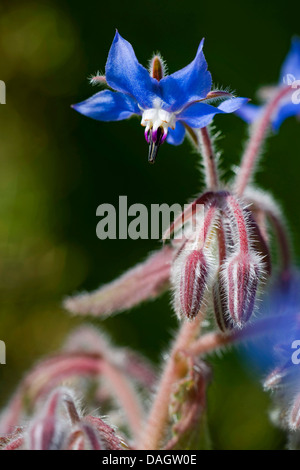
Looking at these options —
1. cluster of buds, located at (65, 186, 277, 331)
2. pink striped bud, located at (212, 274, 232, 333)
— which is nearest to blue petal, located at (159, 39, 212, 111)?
cluster of buds, located at (65, 186, 277, 331)

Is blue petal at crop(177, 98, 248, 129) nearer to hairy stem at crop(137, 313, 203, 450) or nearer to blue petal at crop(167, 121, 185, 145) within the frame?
blue petal at crop(167, 121, 185, 145)

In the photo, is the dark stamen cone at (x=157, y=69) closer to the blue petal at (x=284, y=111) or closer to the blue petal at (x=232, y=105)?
the blue petal at (x=232, y=105)

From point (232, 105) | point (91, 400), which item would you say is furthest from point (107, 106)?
point (91, 400)

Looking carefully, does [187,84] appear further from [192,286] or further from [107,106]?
[192,286]

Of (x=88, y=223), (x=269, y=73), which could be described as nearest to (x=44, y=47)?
(x=88, y=223)

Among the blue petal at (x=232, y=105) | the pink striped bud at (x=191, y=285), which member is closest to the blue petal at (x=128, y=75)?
the blue petal at (x=232, y=105)
